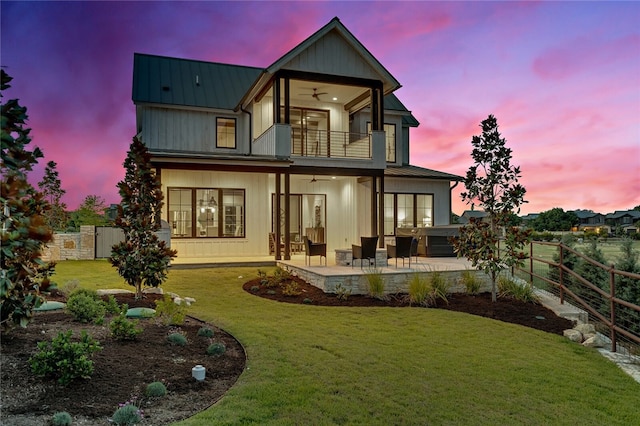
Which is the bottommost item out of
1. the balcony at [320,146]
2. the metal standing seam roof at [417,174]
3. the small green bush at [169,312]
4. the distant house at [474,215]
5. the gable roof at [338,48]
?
the small green bush at [169,312]

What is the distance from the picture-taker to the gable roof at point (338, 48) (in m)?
13.4

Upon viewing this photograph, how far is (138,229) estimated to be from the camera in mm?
7016

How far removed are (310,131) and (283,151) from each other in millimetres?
3195

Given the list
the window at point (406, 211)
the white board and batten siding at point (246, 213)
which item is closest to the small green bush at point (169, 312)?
the white board and batten siding at point (246, 213)

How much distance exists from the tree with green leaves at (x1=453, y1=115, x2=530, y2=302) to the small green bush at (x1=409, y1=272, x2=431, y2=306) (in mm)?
1175

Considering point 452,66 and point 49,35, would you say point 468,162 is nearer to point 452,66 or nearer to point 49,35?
point 452,66

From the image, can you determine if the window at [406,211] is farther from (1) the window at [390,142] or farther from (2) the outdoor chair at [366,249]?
(2) the outdoor chair at [366,249]

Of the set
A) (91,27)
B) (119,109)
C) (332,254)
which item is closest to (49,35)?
(91,27)

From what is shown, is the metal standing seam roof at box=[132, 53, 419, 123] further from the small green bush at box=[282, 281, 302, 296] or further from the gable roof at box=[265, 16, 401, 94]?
the small green bush at box=[282, 281, 302, 296]

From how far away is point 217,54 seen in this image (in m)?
22.5

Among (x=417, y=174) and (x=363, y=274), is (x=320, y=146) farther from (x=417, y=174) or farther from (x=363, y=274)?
(x=363, y=274)

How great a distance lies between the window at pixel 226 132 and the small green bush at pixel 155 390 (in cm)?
1366

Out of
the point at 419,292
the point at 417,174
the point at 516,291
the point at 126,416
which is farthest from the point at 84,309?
the point at 417,174

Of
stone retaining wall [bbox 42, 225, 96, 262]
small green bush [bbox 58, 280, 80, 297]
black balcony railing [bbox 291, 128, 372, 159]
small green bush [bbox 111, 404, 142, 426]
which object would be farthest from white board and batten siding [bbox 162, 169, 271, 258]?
small green bush [bbox 111, 404, 142, 426]
